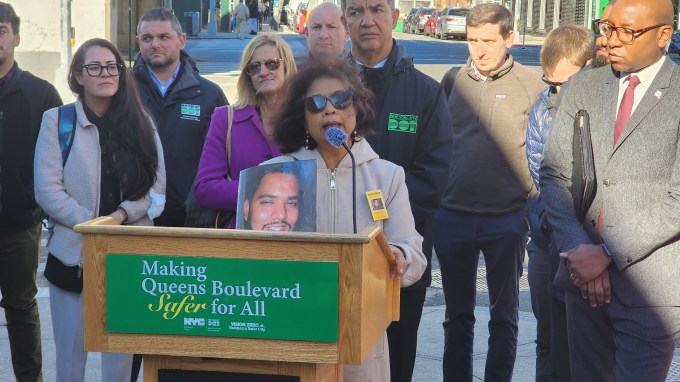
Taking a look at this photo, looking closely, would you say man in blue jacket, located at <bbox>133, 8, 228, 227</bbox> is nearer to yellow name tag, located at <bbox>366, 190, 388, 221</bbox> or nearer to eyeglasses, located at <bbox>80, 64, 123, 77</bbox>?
eyeglasses, located at <bbox>80, 64, 123, 77</bbox>

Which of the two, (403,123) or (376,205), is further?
(403,123)

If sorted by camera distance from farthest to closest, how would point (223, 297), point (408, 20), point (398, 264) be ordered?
point (408, 20) < point (398, 264) < point (223, 297)

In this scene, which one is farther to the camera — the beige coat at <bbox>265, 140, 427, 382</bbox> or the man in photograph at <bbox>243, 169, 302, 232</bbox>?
the beige coat at <bbox>265, 140, 427, 382</bbox>

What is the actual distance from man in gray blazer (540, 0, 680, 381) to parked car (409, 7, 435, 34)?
57.8 m

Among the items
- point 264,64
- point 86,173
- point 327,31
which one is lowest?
point 86,173

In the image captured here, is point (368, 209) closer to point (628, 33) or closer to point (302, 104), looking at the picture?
point (302, 104)

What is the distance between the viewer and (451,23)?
5241cm

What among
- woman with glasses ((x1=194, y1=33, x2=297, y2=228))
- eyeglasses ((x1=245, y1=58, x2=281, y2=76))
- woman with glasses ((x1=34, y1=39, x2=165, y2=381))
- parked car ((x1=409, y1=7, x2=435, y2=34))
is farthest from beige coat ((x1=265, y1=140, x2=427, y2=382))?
parked car ((x1=409, y1=7, x2=435, y2=34))

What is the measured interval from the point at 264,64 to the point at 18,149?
1.40 m

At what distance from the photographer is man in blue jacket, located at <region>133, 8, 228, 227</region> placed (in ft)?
18.5

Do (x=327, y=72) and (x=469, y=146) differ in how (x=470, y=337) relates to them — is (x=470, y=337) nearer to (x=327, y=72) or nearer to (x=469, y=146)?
(x=469, y=146)

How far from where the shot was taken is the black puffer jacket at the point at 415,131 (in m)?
4.64

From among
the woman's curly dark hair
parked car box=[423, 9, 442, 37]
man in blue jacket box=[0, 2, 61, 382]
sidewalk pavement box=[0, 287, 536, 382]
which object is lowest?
sidewalk pavement box=[0, 287, 536, 382]

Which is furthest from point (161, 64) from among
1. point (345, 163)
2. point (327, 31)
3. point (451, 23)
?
point (451, 23)
